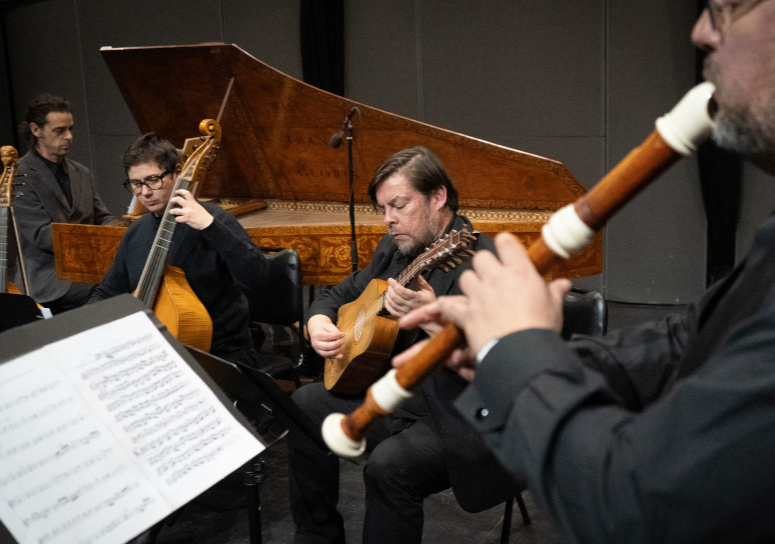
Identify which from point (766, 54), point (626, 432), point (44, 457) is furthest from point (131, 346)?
point (766, 54)

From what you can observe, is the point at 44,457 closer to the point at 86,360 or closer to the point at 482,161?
the point at 86,360

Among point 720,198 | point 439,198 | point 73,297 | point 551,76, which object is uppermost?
point 551,76

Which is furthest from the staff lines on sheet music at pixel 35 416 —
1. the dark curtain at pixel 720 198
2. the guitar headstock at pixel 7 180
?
the dark curtain at pixel 720 198

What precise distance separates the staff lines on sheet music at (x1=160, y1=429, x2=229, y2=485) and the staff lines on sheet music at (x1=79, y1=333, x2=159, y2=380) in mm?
220

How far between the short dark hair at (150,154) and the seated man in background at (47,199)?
1.21 metres

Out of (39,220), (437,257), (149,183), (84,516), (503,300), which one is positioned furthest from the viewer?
(39,220)

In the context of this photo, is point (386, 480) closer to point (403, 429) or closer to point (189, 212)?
point (403, 429)

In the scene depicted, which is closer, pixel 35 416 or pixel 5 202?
pixel 35 416

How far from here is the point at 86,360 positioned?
132 centimetres

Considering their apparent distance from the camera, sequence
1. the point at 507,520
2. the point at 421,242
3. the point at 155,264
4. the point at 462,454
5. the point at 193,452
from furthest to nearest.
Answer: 1. the point at 155,264
2. the point at 421,242
3. the point at 507,520
4. the point at 462,454
5. the point at 193,452

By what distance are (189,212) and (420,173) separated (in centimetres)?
87

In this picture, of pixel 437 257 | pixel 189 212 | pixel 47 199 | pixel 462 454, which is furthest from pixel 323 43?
pixel 462 454

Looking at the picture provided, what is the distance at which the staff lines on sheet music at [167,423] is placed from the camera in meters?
1.29

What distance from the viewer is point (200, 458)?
4.34 feet
